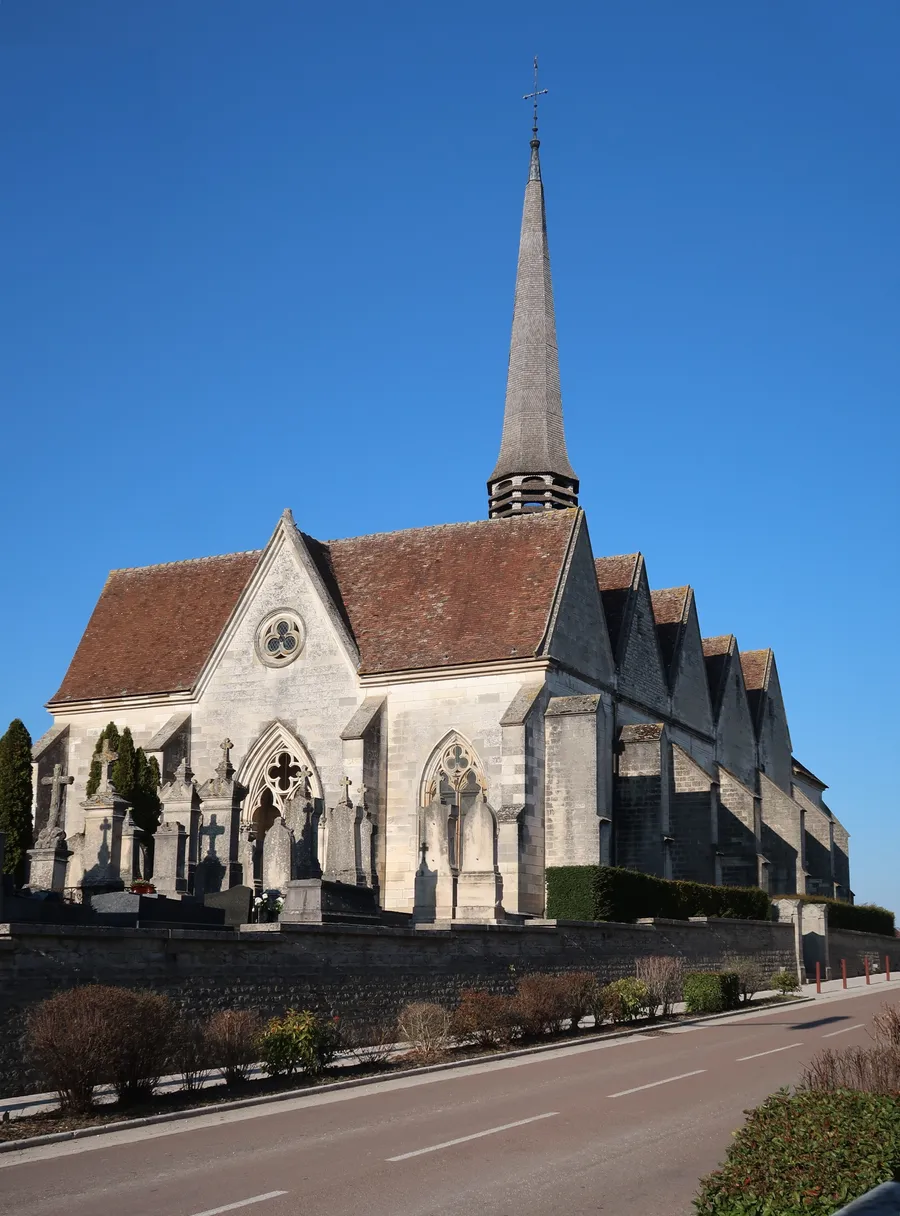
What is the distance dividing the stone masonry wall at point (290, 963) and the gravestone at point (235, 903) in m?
3.52

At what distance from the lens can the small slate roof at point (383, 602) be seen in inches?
1384

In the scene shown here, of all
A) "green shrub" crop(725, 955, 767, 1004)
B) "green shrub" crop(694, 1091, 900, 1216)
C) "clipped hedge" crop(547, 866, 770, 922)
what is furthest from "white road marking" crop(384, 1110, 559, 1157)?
"green shrub" crop(725, 955, 767, 1004)

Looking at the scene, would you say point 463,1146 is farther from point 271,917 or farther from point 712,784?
point 712,784

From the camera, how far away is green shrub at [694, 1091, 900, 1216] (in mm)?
5984

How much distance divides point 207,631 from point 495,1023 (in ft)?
74.0

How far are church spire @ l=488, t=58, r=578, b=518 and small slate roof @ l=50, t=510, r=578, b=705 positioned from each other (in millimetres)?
6914

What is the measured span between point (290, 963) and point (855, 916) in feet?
101

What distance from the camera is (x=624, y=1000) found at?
77.5ft

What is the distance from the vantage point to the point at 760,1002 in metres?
29.6

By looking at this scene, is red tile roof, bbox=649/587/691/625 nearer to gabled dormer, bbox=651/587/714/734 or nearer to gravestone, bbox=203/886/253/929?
gabled dormer, bbox=651/587/714/734

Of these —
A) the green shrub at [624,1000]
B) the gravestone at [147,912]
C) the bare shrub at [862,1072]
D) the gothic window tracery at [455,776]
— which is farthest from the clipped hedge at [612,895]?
the bare shrub at [862,1072]

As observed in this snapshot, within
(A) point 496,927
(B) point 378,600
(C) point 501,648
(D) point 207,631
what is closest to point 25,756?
(D) point 207,631

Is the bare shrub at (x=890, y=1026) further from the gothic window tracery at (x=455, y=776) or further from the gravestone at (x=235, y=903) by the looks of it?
the gothic window tracery at (x=455, y=776)

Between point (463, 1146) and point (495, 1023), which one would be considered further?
point (495, 1023)
